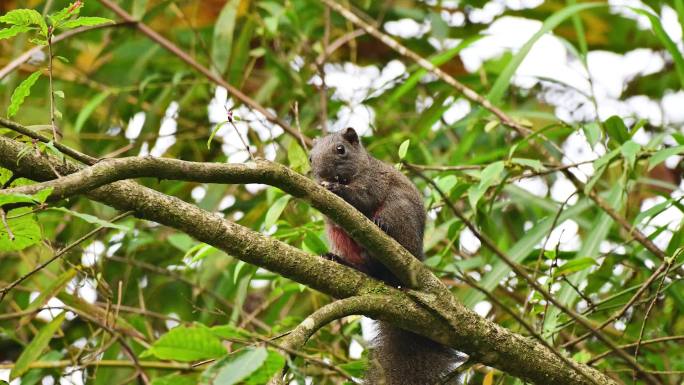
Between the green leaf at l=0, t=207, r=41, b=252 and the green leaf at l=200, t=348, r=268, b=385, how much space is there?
1.28m

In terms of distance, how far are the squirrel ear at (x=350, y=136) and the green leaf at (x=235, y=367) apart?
356 cm

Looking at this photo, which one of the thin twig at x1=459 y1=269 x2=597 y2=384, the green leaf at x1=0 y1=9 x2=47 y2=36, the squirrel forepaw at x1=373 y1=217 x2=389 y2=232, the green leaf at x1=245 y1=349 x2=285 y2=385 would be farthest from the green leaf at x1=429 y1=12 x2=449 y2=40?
the green leaf at x1=245 y1=349 x2=285 y2=385

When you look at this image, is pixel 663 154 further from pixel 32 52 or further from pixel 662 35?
pixel 32 52

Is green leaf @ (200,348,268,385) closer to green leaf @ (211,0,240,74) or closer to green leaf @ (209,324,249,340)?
green leaf @ (209,324,249,340)

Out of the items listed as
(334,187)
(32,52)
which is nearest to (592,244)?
(334,187)

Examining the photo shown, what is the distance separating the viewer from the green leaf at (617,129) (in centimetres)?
464

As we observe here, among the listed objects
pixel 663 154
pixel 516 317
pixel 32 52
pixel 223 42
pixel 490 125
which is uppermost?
pixel 223 42

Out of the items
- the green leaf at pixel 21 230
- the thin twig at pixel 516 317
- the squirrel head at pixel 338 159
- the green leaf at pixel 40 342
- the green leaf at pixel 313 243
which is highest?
the squirrel head at pixel 338 159

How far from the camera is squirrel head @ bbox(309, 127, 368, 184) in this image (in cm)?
520

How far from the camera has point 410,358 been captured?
166 inches

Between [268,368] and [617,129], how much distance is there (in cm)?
327

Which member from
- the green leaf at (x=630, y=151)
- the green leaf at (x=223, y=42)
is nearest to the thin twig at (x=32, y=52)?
the green leaf at (x=223, y=42)

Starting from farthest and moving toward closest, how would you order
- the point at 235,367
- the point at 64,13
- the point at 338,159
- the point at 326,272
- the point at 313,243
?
the point at 338,159 < the point at 313,243 < the point at 326,272 < the point at 64,13 < the point at 235,367

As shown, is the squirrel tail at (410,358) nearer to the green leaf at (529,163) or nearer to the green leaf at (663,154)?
the green leaf at (529,163)
